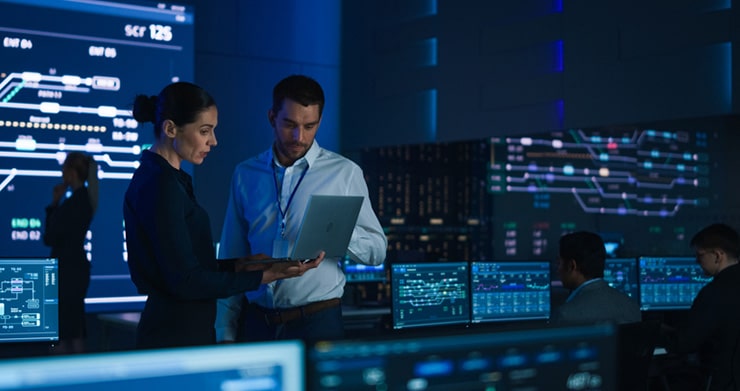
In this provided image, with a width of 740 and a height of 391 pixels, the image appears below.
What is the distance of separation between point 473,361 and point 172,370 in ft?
1.15

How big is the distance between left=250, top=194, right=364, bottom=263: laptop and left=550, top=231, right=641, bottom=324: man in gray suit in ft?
3.71

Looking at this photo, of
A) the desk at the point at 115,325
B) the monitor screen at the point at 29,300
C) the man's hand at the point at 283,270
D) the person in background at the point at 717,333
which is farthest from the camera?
the desk at the point at 115,325

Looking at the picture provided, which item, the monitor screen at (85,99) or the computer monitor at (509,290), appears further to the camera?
the monitor screen at (85,99)

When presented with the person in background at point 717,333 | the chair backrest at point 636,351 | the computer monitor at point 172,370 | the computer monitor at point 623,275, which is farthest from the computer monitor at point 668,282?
the computer monitor at point 172,370

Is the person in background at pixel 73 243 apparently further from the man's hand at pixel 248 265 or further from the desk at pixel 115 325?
the man's hand at pixel 248 265

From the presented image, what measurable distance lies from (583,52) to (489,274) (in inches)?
65.1

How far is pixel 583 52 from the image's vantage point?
17.0 ft

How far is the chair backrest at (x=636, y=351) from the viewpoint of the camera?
3.02 meters

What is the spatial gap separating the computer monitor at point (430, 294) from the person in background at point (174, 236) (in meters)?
1.68

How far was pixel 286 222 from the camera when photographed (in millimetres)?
2621

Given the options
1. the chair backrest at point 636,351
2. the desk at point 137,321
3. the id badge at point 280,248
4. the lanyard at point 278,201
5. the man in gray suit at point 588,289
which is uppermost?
the lanyard at point 278,201

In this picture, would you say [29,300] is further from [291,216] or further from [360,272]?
[360,272]

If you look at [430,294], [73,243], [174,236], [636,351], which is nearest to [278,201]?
[174,236]

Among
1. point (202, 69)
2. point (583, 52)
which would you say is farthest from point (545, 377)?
point (202, 69)
